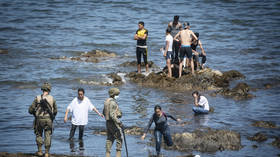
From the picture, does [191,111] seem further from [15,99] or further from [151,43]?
[151,43]

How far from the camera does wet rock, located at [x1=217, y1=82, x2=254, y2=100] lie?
1683 cm

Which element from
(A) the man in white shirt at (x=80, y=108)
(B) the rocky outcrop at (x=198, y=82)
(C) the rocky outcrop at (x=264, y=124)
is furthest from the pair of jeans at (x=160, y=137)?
(B) the rocky outcrop at (x=198, y=82)

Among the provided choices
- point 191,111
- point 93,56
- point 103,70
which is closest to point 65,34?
point 93,56

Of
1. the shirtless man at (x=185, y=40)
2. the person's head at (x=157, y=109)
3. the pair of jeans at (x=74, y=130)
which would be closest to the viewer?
the person's head at (x=157, y=109)

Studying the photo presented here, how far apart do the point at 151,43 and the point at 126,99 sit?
1282cm

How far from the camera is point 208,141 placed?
11727 mm

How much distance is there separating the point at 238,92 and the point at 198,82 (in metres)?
1.64

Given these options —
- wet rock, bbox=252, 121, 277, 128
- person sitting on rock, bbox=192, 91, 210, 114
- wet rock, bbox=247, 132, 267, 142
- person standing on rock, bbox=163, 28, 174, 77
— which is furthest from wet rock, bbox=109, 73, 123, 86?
wet rock, bbox=247, 132, 267, 142

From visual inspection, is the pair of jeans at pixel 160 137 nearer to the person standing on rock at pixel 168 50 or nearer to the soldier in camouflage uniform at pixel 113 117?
the soldier in camouflage uniform at pixel 113 117

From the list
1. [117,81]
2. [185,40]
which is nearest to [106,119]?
[185,40]

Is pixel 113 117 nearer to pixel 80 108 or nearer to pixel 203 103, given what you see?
pixel 80 108

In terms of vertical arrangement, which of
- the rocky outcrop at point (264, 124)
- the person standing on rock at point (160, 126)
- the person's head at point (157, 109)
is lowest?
the rocky outcrop at point (264, 124)

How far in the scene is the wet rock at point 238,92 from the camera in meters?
16.8

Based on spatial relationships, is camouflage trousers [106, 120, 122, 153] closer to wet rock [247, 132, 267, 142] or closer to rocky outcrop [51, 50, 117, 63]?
wet rock [247, 132, 267, 142]
